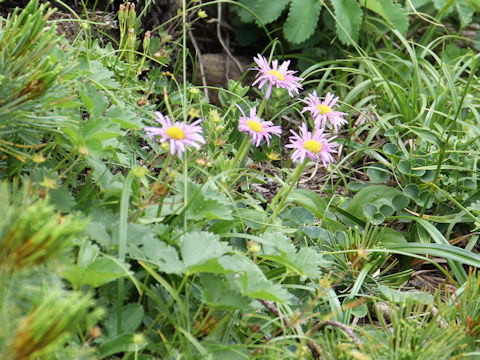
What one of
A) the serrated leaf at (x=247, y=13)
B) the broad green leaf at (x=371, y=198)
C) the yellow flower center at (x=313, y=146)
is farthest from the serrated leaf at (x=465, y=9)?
the yellow flower center at (x=313, y=146)

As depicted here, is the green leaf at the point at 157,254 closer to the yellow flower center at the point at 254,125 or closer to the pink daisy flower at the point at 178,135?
the pink daisy flower at the point at 178,135

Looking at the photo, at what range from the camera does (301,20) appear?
2244mm

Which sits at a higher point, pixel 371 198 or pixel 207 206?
pixel 207 206

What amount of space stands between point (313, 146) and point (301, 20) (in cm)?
116

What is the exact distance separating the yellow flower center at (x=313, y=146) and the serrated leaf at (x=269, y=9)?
1.19 m

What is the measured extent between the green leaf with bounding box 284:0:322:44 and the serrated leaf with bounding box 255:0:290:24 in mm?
73

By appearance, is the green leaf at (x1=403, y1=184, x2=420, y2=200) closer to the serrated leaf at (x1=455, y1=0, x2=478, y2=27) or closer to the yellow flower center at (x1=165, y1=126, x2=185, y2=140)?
the yellow flower center at (x1=165, y1=126, x2=185, y2=140)

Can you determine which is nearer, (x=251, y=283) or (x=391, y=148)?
(x=251, y=283)

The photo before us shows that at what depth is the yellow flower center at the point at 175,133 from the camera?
1.06 meters

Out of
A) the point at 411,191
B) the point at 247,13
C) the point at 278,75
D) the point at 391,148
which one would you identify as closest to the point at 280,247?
the point at 278,75

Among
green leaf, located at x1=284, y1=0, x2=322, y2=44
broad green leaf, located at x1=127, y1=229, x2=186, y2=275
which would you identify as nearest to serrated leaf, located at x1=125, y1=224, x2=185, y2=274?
broad green leaf, located at x1=127, y1=229, x2=186, y2=275

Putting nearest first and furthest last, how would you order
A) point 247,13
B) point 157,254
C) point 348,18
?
point 157,254
point 348,18
point 247,13

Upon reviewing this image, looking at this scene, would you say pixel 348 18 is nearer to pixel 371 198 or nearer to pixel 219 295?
pixel 371 198

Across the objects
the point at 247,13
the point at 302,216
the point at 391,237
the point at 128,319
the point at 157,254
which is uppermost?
the point at 247,13
